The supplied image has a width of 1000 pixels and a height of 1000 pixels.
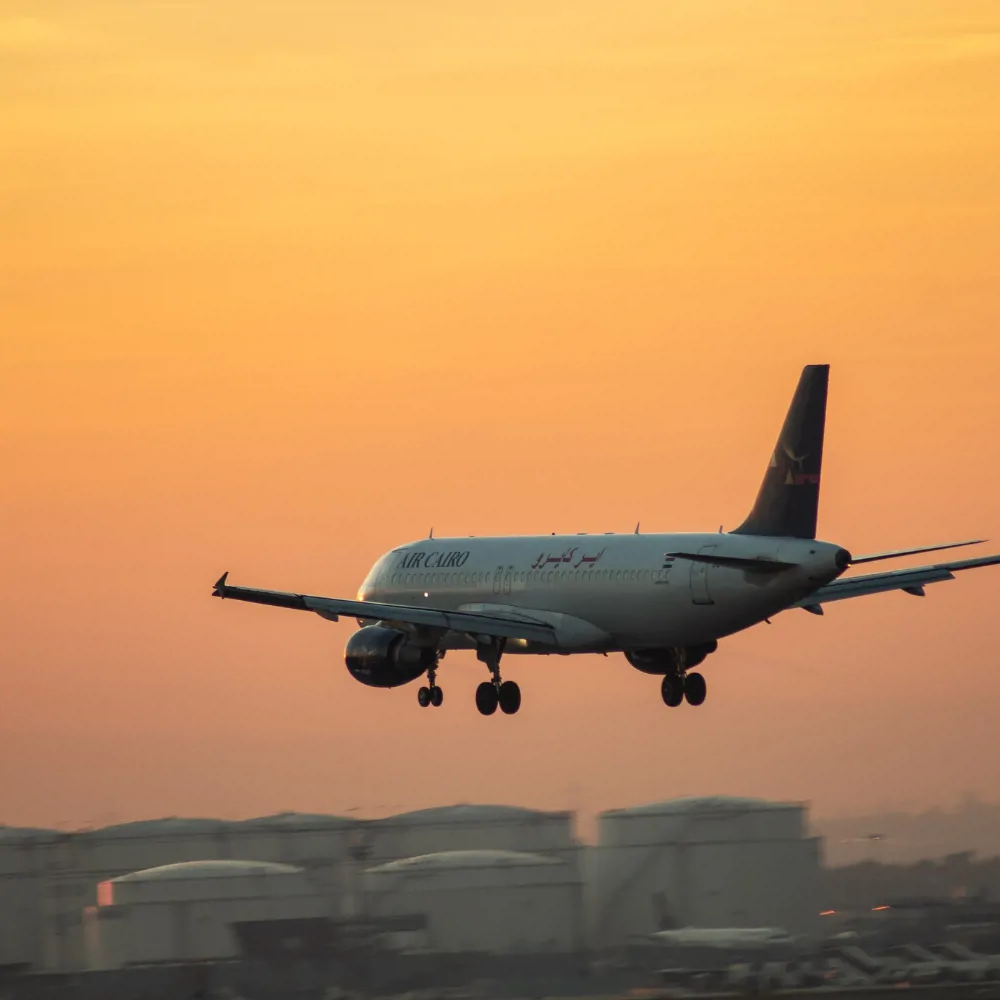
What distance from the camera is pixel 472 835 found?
116 m

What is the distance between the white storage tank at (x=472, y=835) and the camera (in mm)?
114312

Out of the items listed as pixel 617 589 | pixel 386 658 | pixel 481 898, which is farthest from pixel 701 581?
pixel 481 898

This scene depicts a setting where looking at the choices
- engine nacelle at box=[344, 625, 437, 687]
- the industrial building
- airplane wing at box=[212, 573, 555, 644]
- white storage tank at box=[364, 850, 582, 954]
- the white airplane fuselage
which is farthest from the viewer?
the industrial building

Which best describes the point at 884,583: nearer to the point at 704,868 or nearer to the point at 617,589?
the point at 617,589

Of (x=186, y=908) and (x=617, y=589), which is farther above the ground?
(x=617, y=589)

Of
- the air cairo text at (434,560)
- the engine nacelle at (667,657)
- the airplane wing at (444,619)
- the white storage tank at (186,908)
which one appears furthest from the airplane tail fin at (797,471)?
the white storage tank at (186,908)

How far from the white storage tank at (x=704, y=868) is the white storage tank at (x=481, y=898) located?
166 cm

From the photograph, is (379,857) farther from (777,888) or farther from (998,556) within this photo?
(998,556)

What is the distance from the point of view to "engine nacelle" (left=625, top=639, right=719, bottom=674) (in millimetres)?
97688

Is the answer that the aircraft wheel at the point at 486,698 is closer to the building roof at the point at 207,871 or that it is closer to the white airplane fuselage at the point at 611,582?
the white airplane fuselage at the point at 611,582

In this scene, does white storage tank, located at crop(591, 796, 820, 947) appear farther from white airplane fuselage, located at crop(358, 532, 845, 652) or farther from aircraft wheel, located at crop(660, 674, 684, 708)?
white airplane fuselage, located at crop(358, 532, 845, 652)

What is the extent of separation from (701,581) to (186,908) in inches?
1257

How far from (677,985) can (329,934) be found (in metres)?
19.0

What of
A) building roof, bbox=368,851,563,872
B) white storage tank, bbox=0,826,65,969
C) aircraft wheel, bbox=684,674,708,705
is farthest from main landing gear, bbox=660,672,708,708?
white storage tank, bbox=0,826,65,969
